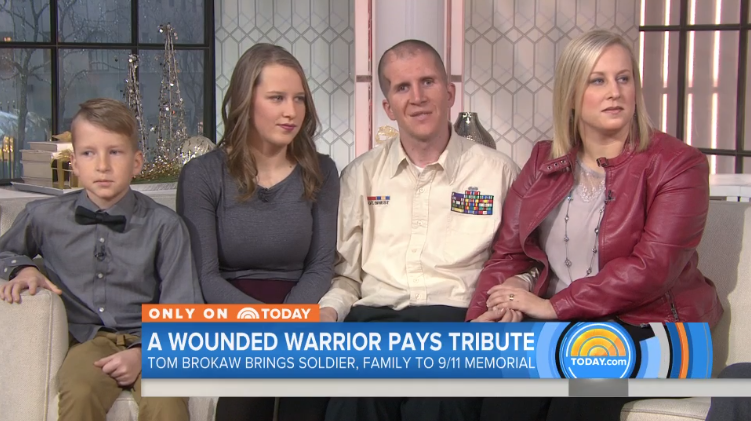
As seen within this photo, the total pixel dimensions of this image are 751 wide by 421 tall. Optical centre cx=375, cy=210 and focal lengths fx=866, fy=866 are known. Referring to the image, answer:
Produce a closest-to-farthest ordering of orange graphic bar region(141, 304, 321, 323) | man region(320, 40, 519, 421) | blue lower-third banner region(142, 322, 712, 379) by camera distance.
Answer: blue lower-third banner region(142, 322, 712, 379)
orange graphic bar region(141, 304, 321, 323)
man region(320, 40, 519, 421)

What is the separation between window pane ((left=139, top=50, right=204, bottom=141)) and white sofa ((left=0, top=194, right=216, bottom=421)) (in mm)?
3064

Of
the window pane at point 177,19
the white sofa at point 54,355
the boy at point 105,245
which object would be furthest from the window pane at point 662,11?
the boy at point 105,245

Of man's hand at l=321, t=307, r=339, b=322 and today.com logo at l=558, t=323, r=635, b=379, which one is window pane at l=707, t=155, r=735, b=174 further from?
today.com logo at l=558, t=323, r=635, b=379

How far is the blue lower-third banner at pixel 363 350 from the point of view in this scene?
1.46 m

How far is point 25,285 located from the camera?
212 centimetres

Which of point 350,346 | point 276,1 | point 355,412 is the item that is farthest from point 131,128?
point 276,1

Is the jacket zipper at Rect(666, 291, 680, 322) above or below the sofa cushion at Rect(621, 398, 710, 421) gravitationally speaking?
above

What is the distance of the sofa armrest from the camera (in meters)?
2.10

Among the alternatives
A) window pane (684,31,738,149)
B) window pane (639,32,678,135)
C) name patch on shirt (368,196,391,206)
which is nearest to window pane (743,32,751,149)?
window pane (684,31,738,149)

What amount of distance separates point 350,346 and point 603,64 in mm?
1072

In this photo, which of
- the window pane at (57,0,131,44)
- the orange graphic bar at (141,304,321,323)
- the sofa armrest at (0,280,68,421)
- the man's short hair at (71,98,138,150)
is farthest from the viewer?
the window pane at (57,0,131,44)

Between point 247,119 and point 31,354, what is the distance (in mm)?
Result: 816

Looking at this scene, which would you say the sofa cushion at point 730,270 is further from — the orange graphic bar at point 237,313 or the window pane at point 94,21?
the window pane at point 94,21

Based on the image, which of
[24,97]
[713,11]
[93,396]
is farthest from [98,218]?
[713,11]
